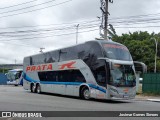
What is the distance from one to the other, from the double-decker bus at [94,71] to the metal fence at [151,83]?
869cm

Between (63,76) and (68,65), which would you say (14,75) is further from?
(68,65)

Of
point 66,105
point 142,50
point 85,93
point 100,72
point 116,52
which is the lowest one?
point 66,105

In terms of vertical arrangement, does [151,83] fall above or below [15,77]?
below

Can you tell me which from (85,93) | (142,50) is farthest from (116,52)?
(142,50)

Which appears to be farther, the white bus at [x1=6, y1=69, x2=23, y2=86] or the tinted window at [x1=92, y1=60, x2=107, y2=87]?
the white bus at [x1=6, y1=69, x2=23, y2=86]

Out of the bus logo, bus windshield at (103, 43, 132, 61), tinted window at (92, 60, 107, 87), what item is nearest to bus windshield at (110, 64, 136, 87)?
tinted window at (92, 60, 107, 87)

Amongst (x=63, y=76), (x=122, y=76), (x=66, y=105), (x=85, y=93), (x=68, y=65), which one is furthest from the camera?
(x=63, y=76)

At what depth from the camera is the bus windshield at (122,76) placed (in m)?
21.0

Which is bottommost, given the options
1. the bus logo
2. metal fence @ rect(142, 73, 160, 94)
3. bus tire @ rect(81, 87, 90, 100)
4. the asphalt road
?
the asphalt road

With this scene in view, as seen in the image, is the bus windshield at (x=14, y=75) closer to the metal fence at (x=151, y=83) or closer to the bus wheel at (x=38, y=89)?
the bus wheel at (x=38, y=89)

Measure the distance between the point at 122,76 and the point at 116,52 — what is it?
62.2 inches

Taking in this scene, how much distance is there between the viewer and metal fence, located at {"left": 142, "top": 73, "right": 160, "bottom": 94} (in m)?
30.4

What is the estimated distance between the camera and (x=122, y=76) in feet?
70.4

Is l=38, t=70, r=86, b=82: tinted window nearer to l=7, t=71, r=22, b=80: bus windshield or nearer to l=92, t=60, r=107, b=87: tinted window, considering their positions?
l=92, t=60, r=107, b=87: tinted window
